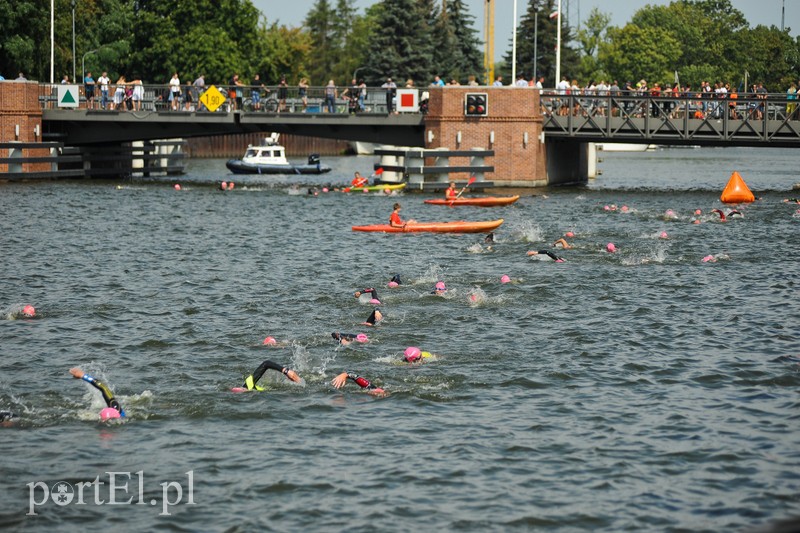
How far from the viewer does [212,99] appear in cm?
5953

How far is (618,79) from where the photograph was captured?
576 ft

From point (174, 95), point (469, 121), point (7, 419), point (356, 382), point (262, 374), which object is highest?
point (174, 95)

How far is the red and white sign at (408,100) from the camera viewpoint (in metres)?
58.9

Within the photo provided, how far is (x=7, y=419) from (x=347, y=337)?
649cm

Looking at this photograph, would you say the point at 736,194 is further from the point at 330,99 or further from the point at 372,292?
the point at 372,292

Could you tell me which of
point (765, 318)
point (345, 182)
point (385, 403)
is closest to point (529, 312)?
point (765, 318)

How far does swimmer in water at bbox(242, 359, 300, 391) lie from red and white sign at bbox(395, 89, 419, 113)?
4134 centimetres

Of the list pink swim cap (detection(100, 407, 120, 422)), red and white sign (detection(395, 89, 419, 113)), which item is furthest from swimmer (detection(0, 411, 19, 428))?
red and white sign (detection(395, 89, 419, 113))

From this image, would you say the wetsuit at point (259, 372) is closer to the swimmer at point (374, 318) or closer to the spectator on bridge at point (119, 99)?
the swimmer at point (374, 318)

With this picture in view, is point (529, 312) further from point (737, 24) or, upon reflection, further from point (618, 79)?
point (737, 24)

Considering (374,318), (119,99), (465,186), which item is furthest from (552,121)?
(374,318)

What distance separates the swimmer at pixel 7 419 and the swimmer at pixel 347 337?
598 centimetres

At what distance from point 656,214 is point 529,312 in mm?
22681

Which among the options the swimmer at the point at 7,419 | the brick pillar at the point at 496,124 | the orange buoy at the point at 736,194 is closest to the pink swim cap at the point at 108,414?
the swimmer at the point at 7,419
